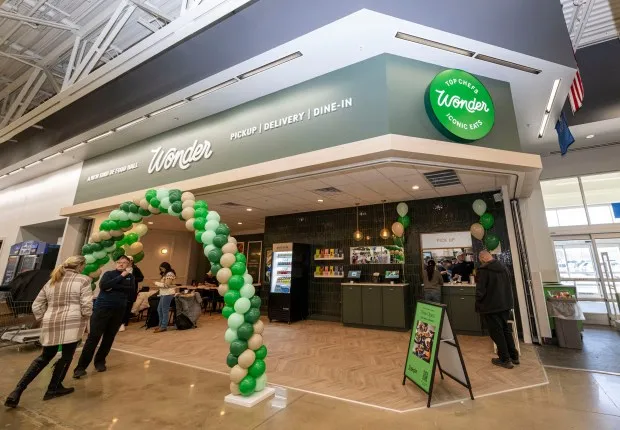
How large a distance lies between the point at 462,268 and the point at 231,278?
5537 millimetres

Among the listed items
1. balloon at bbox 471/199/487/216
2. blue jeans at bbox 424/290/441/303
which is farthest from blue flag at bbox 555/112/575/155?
blue jeans at bbox 424/290/441/303

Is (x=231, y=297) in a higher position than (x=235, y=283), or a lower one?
lower

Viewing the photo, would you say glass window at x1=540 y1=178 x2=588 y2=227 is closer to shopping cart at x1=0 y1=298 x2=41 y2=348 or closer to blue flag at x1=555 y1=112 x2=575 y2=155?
blue flag at x1=555 y1=112 x2=575 y2=155

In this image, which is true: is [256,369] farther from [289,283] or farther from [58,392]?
[289,283]

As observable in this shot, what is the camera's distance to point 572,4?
5.27 meters

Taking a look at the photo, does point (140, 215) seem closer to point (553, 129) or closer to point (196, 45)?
point (196, 45)

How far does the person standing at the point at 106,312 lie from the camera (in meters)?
3.85

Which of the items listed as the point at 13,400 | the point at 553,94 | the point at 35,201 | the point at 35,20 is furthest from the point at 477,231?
the point at 35,201

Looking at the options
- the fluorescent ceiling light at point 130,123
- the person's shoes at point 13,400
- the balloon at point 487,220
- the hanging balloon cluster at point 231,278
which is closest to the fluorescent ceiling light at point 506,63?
the balloon at point 487,220

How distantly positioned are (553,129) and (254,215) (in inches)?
313

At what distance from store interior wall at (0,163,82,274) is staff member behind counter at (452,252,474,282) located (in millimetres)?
9972

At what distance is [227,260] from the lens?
11.1ft

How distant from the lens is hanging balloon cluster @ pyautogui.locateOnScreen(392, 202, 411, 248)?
717 centimetres

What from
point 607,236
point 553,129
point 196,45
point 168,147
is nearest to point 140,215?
point 168,147
